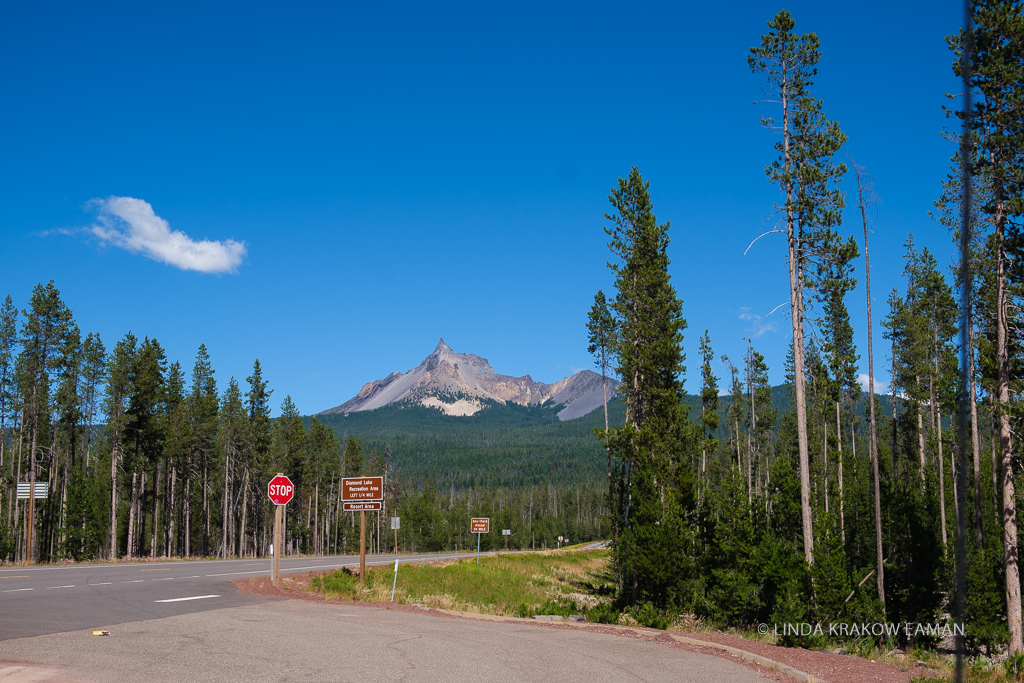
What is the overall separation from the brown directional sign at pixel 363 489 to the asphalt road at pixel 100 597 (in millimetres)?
4370

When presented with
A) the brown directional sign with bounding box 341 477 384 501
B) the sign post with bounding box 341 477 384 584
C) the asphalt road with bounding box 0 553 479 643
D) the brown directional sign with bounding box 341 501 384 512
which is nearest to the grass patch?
the sign post with bounding box 341 477 384 584

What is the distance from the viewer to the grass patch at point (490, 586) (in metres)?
19.9

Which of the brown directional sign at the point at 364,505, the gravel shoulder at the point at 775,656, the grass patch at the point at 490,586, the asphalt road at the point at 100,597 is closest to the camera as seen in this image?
the gravel shoulder at the point at 775,656

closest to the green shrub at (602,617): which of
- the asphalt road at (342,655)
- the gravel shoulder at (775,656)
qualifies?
the gravel shoulder at (775,656)

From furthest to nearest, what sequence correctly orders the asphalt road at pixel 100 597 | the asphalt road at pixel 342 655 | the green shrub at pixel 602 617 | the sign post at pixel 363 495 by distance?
1. the sign post at pixel 363 495
2. the green shrub at pixel 602 617
3. the asphalt road at pixel 100 597
4. the asphalt road at pixel 342 655

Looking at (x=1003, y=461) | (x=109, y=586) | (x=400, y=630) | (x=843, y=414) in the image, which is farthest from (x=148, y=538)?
(x=1003, y=461)

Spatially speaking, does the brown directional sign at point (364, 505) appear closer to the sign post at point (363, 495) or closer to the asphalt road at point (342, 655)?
the sign post at point (363, 495)

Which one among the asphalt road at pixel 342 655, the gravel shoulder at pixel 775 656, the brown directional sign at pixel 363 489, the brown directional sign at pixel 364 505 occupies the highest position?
the brown directional sign at pixel 363 489

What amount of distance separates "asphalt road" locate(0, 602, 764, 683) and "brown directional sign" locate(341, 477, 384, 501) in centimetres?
785

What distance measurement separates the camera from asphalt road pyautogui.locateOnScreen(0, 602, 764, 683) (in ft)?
29.7

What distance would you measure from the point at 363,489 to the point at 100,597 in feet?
25.3

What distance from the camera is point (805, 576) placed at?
57.1 ft

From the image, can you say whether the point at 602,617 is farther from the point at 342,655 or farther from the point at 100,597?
the point at 100,597

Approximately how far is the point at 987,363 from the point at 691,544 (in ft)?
31.5
